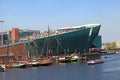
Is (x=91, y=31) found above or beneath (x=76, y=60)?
above

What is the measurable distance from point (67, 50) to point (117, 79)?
11984 cm

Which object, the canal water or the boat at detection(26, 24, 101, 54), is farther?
the boat at detection(26, 24, 101, 54)

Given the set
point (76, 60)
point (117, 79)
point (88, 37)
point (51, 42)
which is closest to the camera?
point (117, 79)

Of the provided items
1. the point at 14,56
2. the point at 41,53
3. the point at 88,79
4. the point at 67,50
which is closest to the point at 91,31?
the point at 67,50

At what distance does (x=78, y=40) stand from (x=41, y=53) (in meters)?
24.8

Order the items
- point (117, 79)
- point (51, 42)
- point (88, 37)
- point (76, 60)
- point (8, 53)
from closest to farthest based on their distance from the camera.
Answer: point (117, 79), point (76, 60), point (8, 53), point (51, 42), point (88, 37)

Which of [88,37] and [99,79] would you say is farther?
[88,37]

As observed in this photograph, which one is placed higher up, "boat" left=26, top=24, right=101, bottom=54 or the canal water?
"boat" left=26, top=24, right=101, bottom=54

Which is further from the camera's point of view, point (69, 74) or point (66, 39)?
point (66, 39)

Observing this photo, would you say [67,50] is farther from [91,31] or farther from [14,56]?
[14,56]

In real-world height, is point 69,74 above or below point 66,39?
below

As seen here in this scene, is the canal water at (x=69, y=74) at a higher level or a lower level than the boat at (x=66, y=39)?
lower

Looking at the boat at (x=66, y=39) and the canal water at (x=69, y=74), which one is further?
the boat at (x=66, y=39)

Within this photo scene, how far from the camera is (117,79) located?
245 feet
